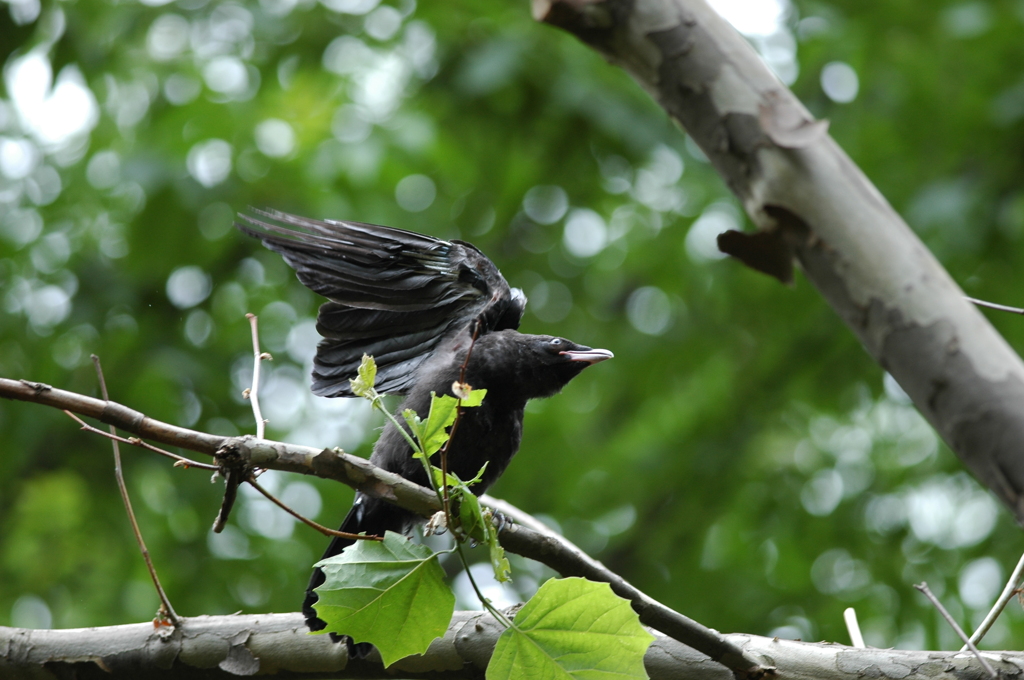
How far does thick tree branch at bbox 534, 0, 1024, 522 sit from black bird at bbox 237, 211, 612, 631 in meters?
1.15

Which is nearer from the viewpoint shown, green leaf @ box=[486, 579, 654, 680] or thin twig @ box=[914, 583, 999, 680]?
green leaf @ box=[486, 579, 654, 680]

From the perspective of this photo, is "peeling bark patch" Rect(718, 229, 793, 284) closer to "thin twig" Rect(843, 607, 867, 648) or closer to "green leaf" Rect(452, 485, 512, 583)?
"green leaf" Rect(452, 485, 512, 583)

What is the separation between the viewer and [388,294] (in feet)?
9.27

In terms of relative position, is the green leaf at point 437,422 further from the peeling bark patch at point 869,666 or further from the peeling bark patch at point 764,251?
the peeling bark patch at point 869,666

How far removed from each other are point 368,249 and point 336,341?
0.40m

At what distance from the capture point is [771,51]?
A: 5.08 m

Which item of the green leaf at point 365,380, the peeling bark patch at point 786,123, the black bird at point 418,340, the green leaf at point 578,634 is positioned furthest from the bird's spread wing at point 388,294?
the peeling bark patch at point 786,123

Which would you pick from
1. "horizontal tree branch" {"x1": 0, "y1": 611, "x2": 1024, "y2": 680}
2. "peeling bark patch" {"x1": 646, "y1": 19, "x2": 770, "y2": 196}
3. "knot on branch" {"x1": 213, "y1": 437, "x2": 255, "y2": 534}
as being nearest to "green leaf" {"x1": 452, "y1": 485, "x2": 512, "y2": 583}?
"knot on branch" {"x1": 213, "y1": 437, "x2": 255, "y2": 534}

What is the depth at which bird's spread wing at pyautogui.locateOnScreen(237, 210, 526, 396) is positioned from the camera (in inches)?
105

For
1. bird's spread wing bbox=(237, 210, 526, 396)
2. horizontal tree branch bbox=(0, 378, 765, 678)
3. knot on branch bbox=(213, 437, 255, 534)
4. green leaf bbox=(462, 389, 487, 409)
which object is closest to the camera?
horizontal tree branch bbox=(0, 378, 765, 678)

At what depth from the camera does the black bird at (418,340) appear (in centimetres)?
270

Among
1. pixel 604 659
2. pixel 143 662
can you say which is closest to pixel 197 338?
pixel 143 662

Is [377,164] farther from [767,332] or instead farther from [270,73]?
[767,332]

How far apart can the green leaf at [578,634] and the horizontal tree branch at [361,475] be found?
6.3 inches
